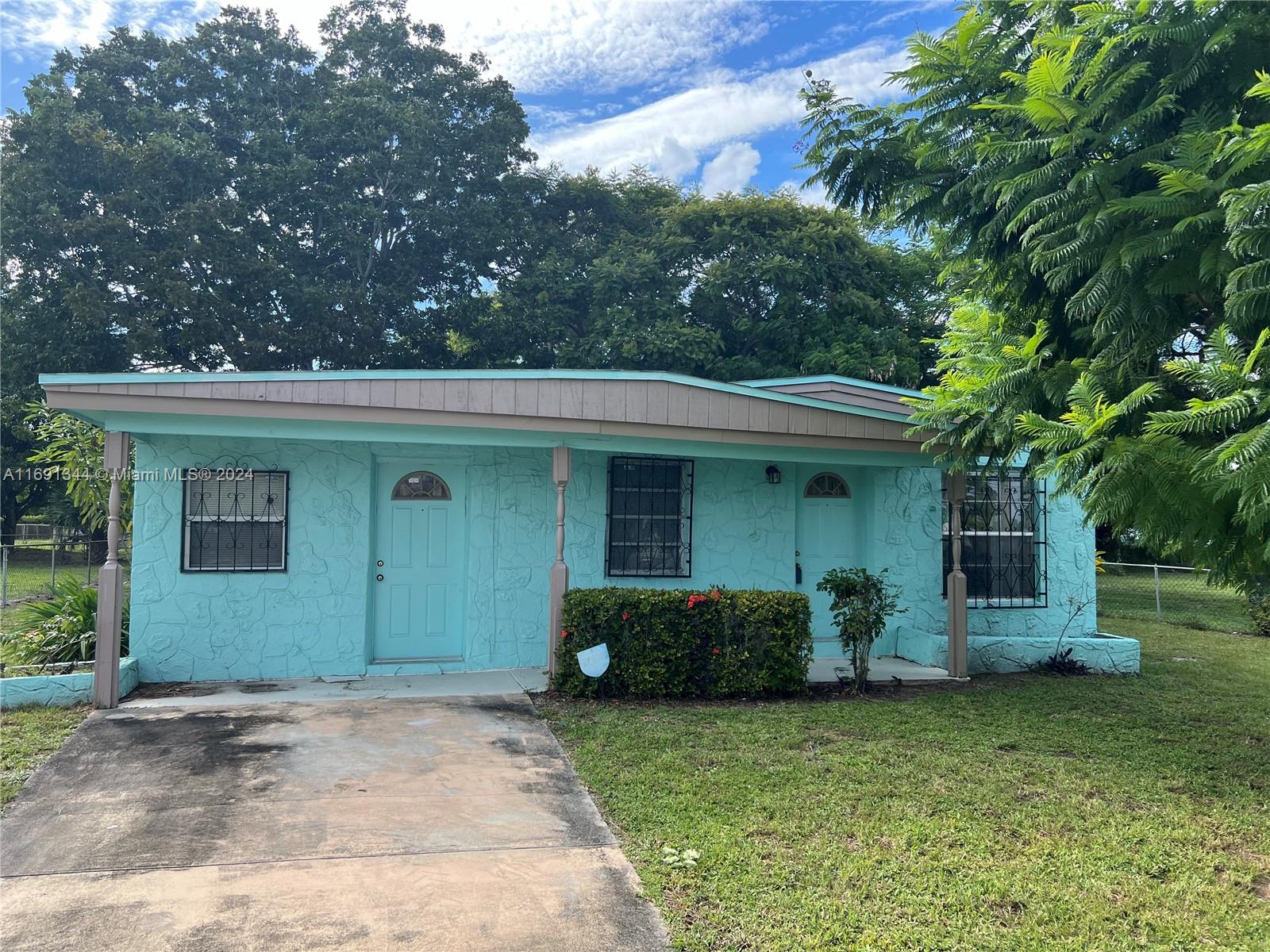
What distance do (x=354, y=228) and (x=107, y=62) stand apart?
5741 millimetres

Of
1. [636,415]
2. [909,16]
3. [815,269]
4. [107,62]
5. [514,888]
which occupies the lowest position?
[514,888]

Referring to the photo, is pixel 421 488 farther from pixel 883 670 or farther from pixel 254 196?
pixel 254 196

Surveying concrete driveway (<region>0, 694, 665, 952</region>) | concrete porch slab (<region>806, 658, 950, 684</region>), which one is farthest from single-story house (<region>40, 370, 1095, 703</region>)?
concrete driveway (<region>0, 694, 665, 952</region>)

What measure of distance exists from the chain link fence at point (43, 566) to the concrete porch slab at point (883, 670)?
26.7ft

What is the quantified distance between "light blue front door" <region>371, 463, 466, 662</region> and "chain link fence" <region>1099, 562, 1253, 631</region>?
946cm

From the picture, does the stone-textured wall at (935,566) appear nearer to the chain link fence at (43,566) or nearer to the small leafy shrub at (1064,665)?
the small leafy shrub at (1064,665)

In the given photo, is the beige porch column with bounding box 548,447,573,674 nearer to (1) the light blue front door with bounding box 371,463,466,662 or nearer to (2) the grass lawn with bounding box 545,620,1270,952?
(2) the grass lawn with bounding box 545,620,1270,952

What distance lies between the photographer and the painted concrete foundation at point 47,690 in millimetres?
6590

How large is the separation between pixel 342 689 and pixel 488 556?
1763 millimetres

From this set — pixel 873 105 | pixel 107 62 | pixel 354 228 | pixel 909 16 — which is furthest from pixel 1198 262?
pixel 107 62

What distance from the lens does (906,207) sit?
6.45 m

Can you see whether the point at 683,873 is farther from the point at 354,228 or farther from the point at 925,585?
the point at 354,228

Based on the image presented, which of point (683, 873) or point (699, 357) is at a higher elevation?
point (699, 357)

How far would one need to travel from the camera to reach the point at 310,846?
13.4 ft
